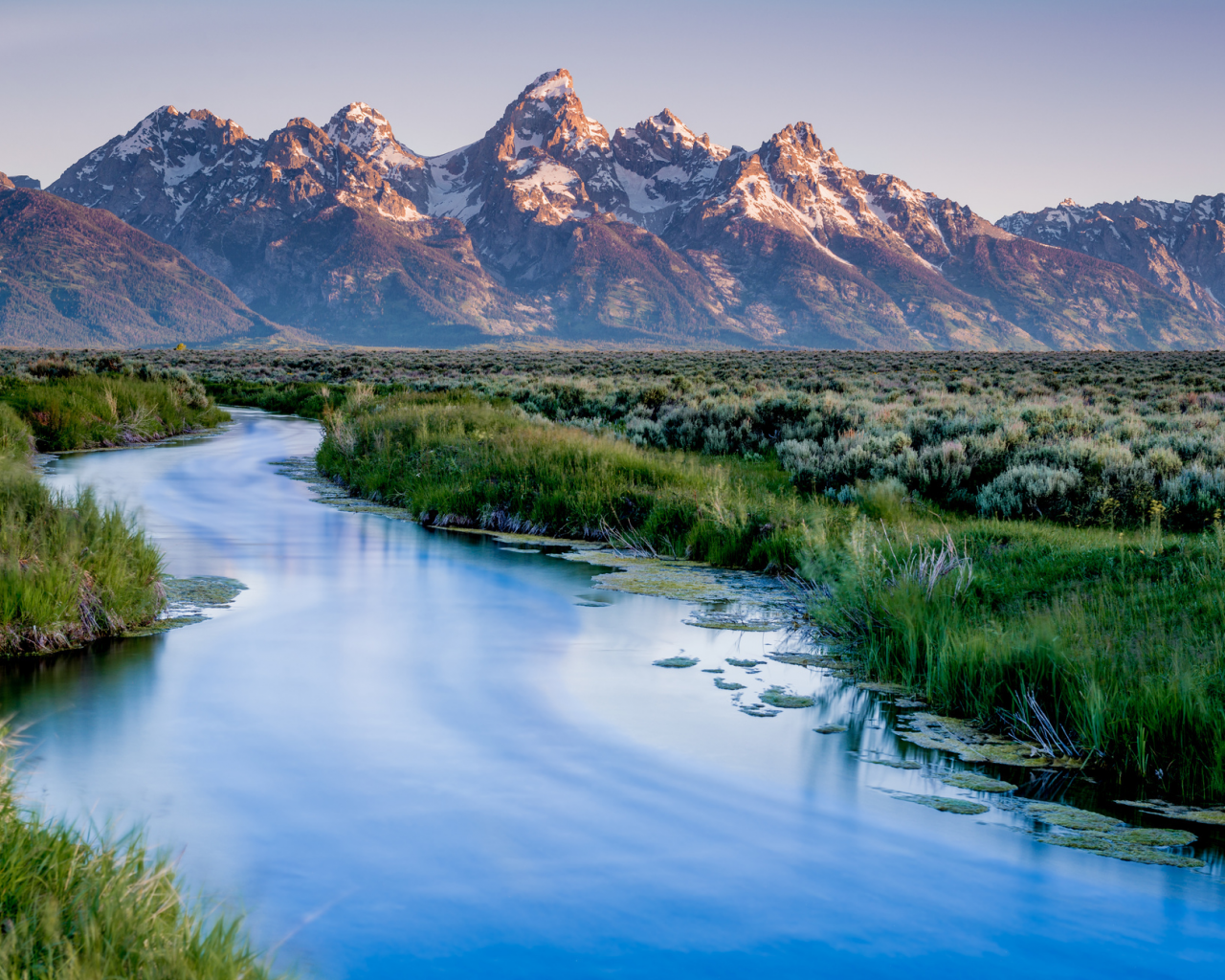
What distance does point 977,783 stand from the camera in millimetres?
6484

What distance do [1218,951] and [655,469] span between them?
11.3 m

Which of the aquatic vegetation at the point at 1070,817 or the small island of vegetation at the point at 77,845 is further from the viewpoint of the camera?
the aquatic vegetation at the point at 1070,817

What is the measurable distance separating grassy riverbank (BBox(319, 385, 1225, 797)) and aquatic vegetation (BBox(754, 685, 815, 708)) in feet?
2.94

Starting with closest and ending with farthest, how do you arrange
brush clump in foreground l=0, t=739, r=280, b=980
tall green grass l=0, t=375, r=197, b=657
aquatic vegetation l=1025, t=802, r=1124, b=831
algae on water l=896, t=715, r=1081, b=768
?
brush clump in foreground l=0, t=739, r=280, b=980 < aquatic vegetation l=1025, t=802, r=1124, b=831 < algae on water l=896, t=715, r=1081, b=768 < tall green grass l=0, t=375, r=197, b=657

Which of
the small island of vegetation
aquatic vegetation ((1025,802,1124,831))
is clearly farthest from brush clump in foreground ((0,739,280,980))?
aquatic vegetation ((1025,802,1124,831))

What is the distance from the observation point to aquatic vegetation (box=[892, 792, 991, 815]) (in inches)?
239

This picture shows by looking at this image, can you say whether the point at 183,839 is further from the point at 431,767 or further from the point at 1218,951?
the point at 1218,951

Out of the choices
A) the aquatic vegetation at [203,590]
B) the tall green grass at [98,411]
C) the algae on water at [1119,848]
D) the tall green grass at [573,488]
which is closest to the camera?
the algae on water at [1119,848]

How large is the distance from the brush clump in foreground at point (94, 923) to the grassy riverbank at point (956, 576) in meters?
5.32

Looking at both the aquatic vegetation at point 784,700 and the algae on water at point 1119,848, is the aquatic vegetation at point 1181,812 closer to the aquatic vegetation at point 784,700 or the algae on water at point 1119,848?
the algae on water at point 1119,848

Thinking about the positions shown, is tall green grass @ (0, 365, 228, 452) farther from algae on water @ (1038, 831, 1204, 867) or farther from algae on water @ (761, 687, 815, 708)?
algae on water @ (1038, 831, 1204, 867)

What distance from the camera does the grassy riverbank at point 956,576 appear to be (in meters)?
6.68

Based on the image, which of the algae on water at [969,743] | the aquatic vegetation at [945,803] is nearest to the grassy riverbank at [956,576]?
the algae on water at [969,743]

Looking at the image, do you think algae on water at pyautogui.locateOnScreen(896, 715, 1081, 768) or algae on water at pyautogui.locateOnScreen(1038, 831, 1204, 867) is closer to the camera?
algae on water at pyautogui.locateOnScreen(1038, 831, 1204, 867)
